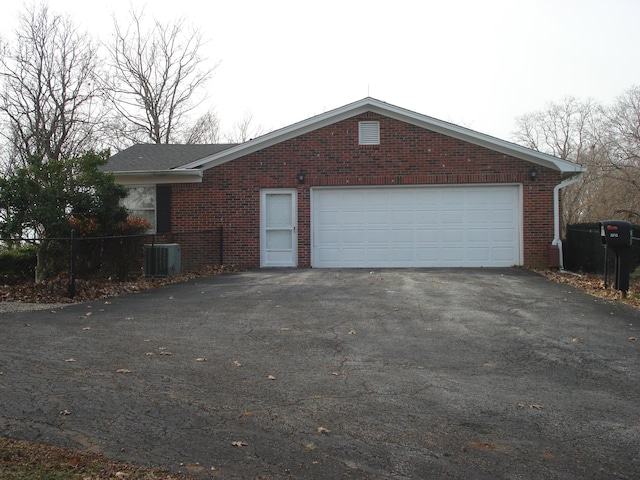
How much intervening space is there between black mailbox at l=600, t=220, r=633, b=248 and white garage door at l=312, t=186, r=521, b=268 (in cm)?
538

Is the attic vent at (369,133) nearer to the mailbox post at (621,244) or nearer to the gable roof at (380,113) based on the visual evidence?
the gable roof at (380,113)

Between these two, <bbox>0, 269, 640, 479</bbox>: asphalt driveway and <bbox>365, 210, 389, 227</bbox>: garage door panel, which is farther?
<bbox>365, 210, 389, 227</bbox>: garage door panel

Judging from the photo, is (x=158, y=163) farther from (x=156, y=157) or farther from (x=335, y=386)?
(x=335, y=386)

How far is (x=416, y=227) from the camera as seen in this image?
55.5 feet

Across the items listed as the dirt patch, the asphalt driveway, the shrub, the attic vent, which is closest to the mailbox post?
the asphalt driveway

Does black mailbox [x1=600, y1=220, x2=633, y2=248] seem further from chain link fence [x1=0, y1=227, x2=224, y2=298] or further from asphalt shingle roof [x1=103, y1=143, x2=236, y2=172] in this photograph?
asphalt shingle roof [x1=103, y1=143, x2=236, y2=172]

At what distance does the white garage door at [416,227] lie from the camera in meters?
16.8

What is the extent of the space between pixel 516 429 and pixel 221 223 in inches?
535

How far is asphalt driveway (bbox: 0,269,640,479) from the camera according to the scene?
13.1ft

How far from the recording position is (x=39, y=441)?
4059mm

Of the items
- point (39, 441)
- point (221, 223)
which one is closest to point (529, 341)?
point (39, 441)

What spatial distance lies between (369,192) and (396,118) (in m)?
2.18

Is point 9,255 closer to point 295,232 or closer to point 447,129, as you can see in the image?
point 295,232

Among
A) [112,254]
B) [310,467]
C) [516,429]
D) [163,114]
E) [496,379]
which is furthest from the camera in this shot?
[163,114]
